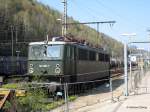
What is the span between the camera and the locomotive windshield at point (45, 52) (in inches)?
916

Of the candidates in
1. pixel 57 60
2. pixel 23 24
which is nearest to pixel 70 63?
pixel 57 60

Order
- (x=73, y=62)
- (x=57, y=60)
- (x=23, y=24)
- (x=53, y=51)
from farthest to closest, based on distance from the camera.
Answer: (x=23, y=24)
(x=73, y=62)
(x=53, y=51)
(x=57, y=60)

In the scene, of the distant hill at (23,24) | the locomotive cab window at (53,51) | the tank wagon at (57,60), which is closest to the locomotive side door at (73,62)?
the tank wagon at (57,60)

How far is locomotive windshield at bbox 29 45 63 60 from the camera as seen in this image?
23.3 meters

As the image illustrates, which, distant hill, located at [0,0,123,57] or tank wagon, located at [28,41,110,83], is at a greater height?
distant hill, located at [0,0,123,57]

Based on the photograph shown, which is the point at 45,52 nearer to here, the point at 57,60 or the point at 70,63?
the point at 57,60

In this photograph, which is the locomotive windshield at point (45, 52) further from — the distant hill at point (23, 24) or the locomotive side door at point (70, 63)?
the distant hill at point (23, 24)

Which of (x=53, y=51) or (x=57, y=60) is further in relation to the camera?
(x=53, y=51)

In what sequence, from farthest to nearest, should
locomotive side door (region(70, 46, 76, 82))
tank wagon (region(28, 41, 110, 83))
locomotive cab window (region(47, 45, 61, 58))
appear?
locomotive side door (region(70, 46, 76, 82)) < locomotive cab window (region(47, 45, 61, 58)) < tank wagon (region(28, 41, 110, 83))

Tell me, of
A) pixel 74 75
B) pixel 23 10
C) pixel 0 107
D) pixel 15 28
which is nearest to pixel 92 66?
pixel 74 75

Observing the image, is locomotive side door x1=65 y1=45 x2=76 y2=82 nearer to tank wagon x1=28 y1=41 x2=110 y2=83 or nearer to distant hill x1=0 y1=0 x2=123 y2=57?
tank wagon x1=28 y1=41 x2=110 y2=83

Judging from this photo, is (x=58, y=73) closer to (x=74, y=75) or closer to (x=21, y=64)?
(x=74, y=75)

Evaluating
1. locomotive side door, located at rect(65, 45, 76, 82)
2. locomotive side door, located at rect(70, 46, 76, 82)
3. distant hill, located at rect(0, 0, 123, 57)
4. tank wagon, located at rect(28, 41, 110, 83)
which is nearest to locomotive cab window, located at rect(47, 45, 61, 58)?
tank wagon, located at rect(28, 41, 110, 83)

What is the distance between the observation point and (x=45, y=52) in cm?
2353
